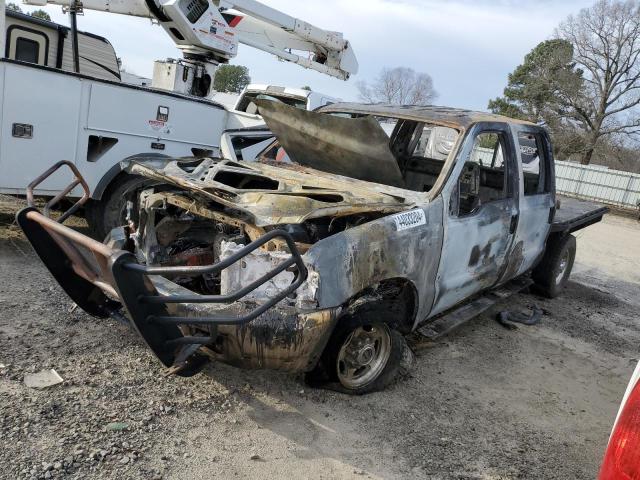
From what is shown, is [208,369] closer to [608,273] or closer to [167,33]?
[167,33]

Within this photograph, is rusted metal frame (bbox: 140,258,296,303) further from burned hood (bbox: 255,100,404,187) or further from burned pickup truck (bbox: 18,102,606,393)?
burned hood (bbox: 255,100,404,187)

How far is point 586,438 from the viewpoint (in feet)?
11.5

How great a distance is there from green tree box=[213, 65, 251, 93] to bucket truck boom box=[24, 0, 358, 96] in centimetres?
3457

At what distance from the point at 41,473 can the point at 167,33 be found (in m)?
7.26

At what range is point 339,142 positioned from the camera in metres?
4.38

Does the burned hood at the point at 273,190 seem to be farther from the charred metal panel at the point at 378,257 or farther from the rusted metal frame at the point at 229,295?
the rusted metal frame at the point at 229,295

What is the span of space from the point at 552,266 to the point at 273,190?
13.7 feet

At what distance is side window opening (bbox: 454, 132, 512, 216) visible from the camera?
4281 millimetres

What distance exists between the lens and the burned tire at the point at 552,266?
248 inches

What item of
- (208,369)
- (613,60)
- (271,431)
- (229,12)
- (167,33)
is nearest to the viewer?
(271,431)

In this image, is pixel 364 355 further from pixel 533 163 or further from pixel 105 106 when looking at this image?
pixel 105 106

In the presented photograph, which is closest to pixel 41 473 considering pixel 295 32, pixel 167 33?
pixel 167 33

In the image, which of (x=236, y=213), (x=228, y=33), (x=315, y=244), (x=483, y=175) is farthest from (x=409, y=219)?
(x=228, y=33)

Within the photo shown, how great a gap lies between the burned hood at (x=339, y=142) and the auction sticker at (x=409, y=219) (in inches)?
32.8
